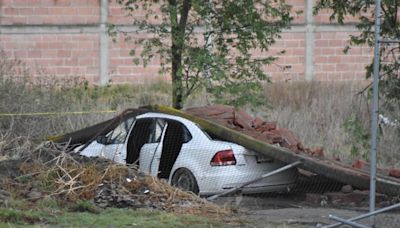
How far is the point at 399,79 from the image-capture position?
486 inches

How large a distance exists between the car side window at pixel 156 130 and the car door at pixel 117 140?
0.45 meters

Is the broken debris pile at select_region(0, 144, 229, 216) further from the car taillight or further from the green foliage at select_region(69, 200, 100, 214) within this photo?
the car taillight

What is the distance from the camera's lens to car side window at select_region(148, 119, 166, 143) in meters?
13.6

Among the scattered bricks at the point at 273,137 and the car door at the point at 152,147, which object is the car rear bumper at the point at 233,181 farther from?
the car door at the point at 152,147

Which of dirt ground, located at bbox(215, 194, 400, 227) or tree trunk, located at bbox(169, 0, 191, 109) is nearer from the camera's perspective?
dirt ground, located at bbox(215, 194, 400, 227)

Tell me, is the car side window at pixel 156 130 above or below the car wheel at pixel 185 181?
above

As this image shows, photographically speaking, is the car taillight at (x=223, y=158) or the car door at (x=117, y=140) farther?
the car door at (x=117, y=140)

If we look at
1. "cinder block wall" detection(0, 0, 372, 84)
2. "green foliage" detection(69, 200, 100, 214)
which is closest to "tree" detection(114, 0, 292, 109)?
"green foliage" detection(69, 200, 100, 214)

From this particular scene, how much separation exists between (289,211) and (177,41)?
491 centimetres

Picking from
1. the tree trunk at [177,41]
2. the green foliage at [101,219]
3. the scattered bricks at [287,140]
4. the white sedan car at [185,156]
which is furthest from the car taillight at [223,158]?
the tree trunk at [177,41]

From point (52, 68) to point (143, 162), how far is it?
405 inches

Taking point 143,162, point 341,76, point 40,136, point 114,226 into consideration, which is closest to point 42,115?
point 40,136

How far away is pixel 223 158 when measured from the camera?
12633 millimetres

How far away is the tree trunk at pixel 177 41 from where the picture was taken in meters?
15.2
